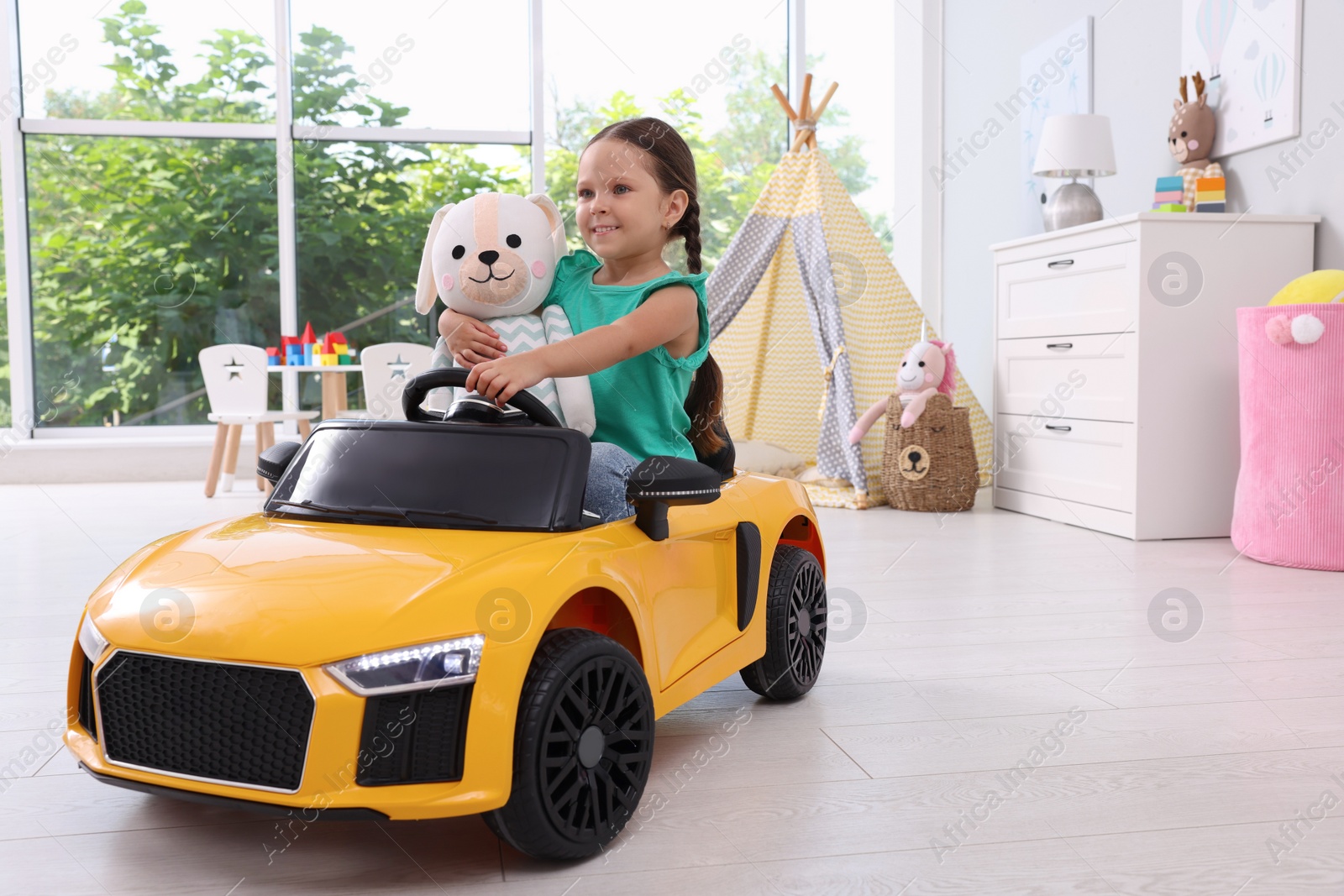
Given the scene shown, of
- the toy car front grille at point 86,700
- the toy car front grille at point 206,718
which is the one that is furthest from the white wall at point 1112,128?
the toy car front grille at point 86,700

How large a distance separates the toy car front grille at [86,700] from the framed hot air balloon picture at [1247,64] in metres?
3.54

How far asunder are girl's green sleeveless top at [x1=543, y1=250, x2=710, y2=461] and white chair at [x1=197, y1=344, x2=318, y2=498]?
375 centimetres

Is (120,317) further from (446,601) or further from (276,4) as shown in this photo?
(446,601)

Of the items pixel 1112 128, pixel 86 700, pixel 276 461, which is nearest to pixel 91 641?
pixel 86 700

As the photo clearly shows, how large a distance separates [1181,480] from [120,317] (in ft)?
17.9

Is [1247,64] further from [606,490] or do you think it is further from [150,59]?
[150,59]

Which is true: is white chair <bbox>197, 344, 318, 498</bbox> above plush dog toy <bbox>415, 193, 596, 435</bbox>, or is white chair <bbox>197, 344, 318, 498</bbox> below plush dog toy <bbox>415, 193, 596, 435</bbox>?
below

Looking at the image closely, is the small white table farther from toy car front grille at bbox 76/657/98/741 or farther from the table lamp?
toy car front grille at bbox 76/657/98/741

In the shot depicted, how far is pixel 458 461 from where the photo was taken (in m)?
1.36

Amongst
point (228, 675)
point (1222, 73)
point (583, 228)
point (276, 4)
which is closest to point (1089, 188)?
point (1222, 73)

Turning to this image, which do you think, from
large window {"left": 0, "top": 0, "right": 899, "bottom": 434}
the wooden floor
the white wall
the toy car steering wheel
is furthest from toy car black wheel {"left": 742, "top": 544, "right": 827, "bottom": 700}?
large window {"left": 0, "top": 0, "right": 899, "bottom": 434}

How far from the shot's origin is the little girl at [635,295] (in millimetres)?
1555

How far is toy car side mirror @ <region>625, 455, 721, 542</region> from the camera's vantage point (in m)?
1.34

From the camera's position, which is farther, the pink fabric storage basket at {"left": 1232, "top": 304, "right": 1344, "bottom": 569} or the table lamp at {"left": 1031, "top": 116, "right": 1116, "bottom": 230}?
the table lamp at {"left": 1031, "top": 116, "right": 1116, "bottom": 230}
